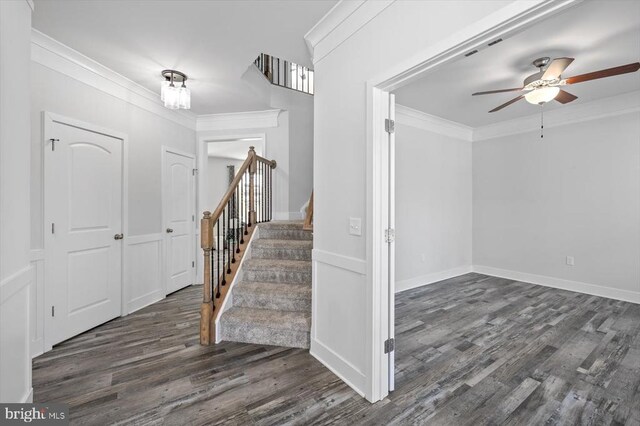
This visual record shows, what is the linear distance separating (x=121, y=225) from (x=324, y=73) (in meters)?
2.79

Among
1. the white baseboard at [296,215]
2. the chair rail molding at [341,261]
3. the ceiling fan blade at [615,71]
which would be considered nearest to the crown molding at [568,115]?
the ceiling fan blade at [615,71]

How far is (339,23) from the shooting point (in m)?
2.14

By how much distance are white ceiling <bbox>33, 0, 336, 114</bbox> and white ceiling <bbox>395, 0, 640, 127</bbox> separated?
1.29 metres

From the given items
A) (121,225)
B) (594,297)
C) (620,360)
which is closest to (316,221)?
(121,225)

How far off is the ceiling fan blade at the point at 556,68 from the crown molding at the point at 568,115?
88.1 inches

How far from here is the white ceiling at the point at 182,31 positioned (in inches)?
82.0

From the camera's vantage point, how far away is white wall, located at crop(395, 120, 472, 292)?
436cm

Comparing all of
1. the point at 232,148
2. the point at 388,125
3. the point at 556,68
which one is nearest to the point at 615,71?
the point at 556,68

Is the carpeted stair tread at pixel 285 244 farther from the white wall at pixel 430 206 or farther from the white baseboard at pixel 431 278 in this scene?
the white baseboard at pixel 431 278

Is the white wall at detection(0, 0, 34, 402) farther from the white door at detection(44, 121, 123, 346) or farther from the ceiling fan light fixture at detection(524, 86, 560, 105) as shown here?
the ceiling fan light fixture at detection(524, 86, 560, 105)

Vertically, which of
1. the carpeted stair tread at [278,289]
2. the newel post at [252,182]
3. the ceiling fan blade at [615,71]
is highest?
the ceiling fan blade at [615,71]

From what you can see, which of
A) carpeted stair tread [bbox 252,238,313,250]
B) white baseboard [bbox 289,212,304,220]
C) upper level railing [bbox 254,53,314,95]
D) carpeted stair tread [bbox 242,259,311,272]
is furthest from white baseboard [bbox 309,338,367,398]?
upper level railing [bbox 254,53,314,95]

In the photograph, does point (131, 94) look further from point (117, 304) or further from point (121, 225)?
point (117, 304)

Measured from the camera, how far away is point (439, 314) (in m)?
3.37
